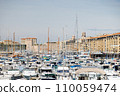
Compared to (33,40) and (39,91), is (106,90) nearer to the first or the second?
(39,91)

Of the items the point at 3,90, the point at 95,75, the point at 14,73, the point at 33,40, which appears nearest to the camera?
the point at 3,90

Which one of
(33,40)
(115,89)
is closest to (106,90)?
(115,89)

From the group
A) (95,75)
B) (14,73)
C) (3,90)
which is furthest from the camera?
(14,73)

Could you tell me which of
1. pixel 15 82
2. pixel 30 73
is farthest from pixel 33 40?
pixel 15 82

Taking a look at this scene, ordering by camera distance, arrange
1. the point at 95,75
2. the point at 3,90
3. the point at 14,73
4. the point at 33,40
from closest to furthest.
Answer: the point at 3,90, the point at 95,75, the point at 14,73, the point at 33,40

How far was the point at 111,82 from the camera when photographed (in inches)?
91.2

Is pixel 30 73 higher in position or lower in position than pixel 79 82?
lower

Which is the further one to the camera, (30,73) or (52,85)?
(30,73)

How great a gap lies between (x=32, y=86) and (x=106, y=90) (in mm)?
776

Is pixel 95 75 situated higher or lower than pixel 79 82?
lower

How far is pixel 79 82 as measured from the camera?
7.48 ft

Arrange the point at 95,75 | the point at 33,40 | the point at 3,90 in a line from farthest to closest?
1. the point at 33,40
2. the point at 95,75
3. the point at 3,90

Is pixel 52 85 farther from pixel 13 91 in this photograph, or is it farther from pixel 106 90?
pixel 106 90

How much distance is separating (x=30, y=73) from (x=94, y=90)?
4799mm
